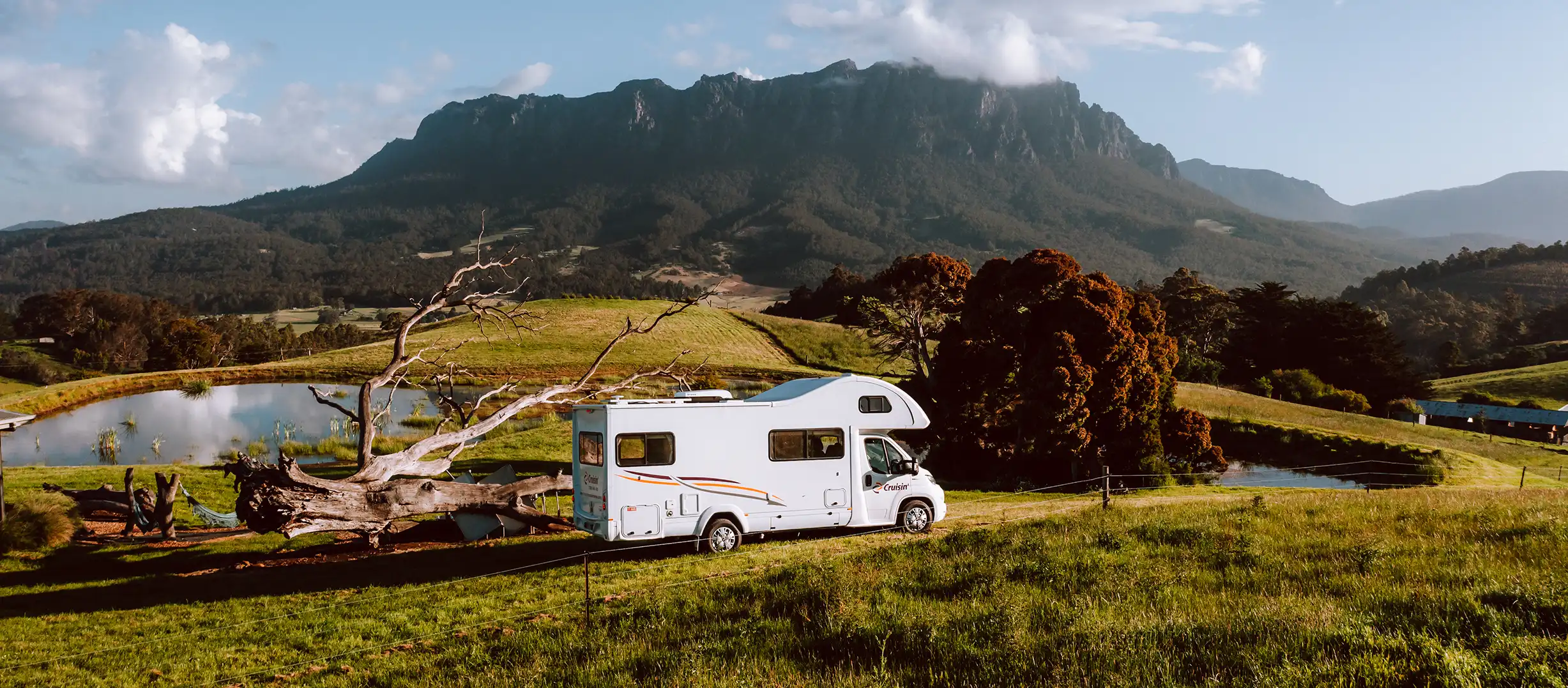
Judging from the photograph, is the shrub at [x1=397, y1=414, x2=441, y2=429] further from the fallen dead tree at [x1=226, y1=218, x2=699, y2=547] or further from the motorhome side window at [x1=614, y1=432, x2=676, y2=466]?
the motorhome side window at [x1=614, y1=432, x2=676, y2=466]

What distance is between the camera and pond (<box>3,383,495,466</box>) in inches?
1369

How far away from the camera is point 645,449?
1487 centimetres

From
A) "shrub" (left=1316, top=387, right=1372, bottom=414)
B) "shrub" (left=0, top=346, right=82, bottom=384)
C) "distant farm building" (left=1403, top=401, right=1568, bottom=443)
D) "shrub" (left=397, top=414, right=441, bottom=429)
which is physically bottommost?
"distant farm building" (left=1403, top=401, right=1568, bottom=443)

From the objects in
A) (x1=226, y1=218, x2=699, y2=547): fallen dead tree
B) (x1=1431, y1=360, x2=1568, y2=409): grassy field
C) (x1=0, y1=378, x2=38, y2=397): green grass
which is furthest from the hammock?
(x1=1431, y1=360, x2=1568, y2=409): grassy field

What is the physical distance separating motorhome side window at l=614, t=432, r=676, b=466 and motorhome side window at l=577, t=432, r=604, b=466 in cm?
35

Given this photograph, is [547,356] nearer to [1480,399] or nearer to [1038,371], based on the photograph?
[1038,371]

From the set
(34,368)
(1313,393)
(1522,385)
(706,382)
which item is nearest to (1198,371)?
(1313,393)

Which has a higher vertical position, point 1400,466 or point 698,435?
point 698,435

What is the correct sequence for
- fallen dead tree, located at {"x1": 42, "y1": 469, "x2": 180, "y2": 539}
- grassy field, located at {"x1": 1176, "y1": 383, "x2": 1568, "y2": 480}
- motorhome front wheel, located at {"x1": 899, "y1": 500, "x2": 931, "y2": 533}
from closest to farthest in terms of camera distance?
1. motorhome front wheel, located at {"x1": 899, "y1": 500, "x2": 931, "y2": 533}
2. fallen dead tree, located at {"x1": 42, "y1": 469, "x2": 180, "y2": 539}
3. grassy field, located at {"x1": 1176, "y1": 383, "x2": 1568, "y2": 480}

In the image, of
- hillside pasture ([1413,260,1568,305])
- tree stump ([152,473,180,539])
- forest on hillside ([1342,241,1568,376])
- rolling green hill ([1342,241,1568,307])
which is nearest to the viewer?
tree stump ([152,473,180,539])

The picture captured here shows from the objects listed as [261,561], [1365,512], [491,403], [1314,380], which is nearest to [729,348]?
[491,403]

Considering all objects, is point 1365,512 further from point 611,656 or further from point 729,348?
point 729,348

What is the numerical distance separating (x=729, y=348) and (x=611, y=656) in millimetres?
69476

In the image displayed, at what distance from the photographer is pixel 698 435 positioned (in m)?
15.1
